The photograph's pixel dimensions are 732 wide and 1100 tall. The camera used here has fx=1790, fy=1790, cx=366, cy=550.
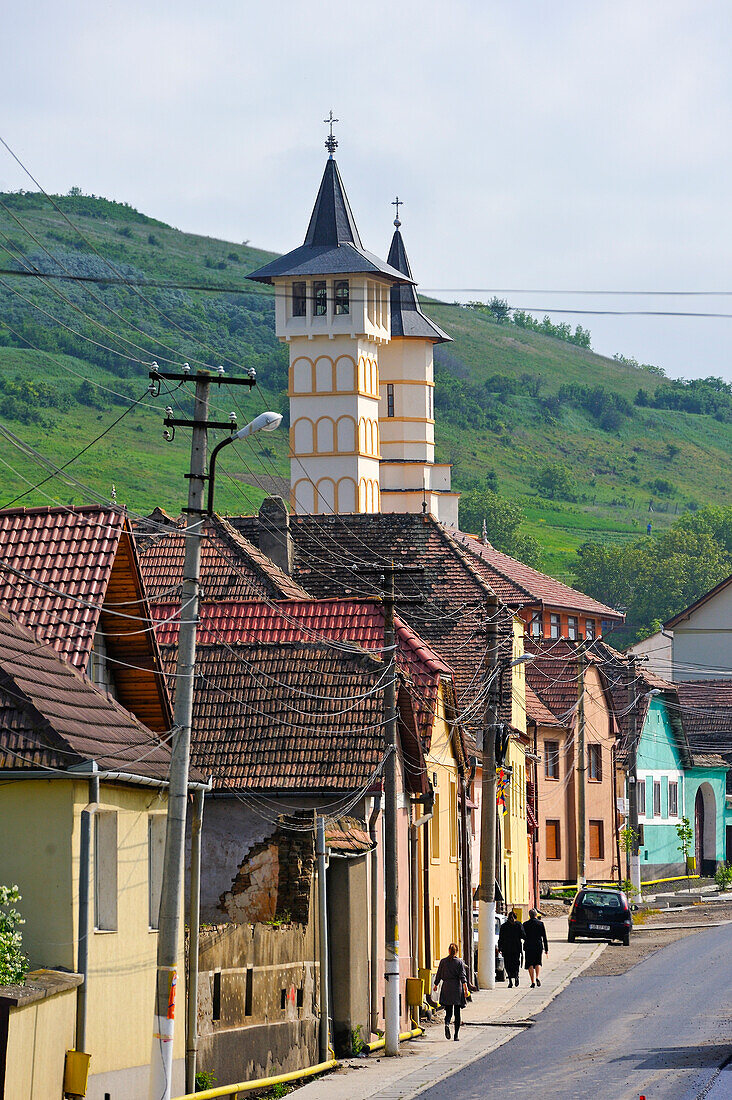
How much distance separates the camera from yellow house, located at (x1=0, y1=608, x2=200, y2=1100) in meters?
18.7

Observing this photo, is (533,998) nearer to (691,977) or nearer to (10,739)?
(691,977)

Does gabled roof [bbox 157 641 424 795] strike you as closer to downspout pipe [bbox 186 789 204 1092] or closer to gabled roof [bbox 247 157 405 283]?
downspout pipe [bbox 186 789 204 1092]

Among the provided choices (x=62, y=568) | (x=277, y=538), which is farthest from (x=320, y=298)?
(x=62, y=568)

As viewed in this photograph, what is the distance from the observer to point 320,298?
323 ft

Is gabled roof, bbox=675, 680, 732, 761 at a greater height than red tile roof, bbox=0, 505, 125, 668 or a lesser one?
greater

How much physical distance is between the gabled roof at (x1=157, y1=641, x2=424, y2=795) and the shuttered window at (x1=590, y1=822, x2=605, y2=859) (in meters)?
38.0

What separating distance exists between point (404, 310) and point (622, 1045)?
8486cm

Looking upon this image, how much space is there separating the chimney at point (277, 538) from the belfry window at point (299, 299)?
52718 millimetres

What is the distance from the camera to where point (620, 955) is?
134 ft

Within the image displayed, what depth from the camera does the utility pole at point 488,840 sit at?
35031mm

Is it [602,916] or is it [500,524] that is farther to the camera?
[500,524]

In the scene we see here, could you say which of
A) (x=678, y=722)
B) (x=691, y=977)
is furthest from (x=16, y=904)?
(x=678, y=722)

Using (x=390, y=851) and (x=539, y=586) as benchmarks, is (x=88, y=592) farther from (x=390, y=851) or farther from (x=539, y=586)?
(x=539, y=586)

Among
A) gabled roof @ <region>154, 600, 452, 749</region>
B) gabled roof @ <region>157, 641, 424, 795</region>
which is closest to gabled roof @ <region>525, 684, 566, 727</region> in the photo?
gabled roof @ <region>154, 600, 452, 749</region>
